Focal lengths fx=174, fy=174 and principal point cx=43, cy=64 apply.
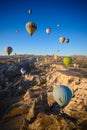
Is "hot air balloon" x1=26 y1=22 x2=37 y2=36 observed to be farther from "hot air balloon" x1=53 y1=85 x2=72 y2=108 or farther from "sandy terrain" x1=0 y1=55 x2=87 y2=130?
"hot air balloon" x1=53 y1=85 x2=72 y2=108

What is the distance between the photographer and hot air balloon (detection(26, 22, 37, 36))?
36772 millimetres

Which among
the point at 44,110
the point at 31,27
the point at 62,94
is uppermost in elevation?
the point at 31,27

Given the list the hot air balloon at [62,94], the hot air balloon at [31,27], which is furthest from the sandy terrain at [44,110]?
the hot air balloon at [31,27]

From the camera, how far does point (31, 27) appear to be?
36719 millimetres

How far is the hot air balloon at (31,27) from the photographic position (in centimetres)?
3677

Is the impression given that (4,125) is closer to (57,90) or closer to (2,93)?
(57,90)

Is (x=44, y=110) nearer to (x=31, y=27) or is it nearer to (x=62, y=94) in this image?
(x=62, y=94)

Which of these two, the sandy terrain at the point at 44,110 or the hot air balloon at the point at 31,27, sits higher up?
the hot air balloon at the point at 31,27

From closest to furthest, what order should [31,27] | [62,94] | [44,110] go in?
[62,94] < [44,110] < [31,27]

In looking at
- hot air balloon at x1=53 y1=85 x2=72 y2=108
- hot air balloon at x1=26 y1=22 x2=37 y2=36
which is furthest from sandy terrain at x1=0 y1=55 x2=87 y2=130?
hot air balloon at x1=26 y1=22 x2=37 y2=36

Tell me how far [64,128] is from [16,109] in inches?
632

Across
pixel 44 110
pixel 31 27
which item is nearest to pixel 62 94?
pixel 44 110

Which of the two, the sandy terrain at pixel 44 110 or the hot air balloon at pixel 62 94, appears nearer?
the sandy terrain at pixel 44 110

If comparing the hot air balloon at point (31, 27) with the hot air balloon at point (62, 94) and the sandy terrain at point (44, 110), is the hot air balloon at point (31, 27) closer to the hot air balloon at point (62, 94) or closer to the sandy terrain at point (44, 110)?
the sandy terrain at point (44, 110)
